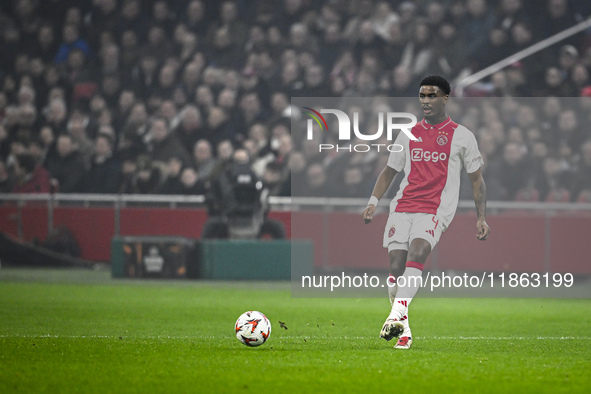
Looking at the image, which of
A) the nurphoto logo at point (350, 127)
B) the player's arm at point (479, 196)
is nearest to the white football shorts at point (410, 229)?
the player's arm at point (479, 196)

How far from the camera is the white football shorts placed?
7906 millimetres

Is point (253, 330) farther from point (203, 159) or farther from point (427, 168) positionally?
point (203, 159)

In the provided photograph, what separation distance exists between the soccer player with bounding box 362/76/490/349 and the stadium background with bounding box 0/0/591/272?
5.00 metres

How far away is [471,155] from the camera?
8.28 metres

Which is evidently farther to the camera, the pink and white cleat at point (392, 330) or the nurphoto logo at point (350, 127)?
the nurphoto logo at point (350, 127)

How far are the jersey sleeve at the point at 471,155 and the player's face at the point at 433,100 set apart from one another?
332 mm

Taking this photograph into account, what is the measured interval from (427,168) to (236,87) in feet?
34.6

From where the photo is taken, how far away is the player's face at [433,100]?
8.07 m

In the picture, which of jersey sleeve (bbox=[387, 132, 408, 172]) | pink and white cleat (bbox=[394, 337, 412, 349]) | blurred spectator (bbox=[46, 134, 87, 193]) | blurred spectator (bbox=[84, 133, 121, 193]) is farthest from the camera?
blurred spectator (bbox=[46, 134, 87, 193])

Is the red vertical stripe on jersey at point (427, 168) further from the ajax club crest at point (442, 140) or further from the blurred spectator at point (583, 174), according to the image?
the blurred spectator at point (583, 174)

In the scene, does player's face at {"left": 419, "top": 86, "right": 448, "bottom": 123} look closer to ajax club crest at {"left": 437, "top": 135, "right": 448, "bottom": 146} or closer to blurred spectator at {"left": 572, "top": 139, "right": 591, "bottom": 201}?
ajax club crest at {"left": 437, "top": 135, "right": 448, "bottom": 146}

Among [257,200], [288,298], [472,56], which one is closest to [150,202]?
[257,200]

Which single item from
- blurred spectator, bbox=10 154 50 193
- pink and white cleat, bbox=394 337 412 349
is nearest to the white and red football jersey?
pink and white cleat, bbox=394 337 412 349

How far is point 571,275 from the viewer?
48.1 feet
